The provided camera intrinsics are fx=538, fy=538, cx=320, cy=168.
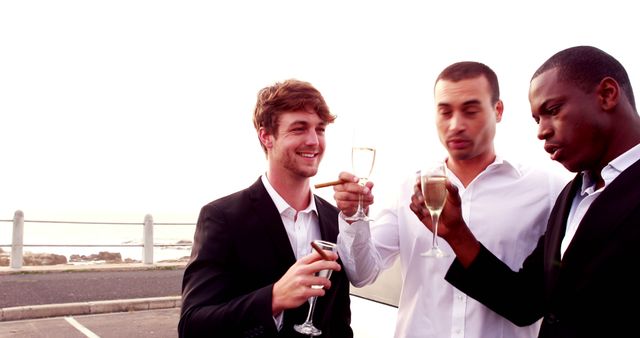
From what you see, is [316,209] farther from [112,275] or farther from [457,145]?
[112,275]

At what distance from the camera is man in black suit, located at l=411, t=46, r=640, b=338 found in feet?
4.96

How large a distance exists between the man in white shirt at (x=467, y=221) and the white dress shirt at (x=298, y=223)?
0.62 ft

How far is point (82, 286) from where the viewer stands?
9.28 meters

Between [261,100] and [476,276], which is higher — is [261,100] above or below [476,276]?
above

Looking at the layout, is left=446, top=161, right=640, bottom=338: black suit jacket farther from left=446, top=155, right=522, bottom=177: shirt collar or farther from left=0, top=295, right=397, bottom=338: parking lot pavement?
left=0, top=295, right=397, bottom=338: parking lot pavement

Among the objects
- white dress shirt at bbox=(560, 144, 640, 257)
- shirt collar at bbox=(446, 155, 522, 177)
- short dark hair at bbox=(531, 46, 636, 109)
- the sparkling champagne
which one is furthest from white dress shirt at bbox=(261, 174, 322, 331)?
short dark hair at bbox=(531, 46, 636, 109)

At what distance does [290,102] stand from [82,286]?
8367 millimetres

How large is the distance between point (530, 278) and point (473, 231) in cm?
28

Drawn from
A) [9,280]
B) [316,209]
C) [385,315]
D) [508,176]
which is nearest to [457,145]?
[508,176]

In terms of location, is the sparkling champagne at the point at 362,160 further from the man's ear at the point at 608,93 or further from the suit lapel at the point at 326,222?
the man's ear at the point at 608,93

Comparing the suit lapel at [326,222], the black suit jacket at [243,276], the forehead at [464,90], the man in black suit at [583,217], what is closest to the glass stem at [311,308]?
the black suit jacket at [243,276]

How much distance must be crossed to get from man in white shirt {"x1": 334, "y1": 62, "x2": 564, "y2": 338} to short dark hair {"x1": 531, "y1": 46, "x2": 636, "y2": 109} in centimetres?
48

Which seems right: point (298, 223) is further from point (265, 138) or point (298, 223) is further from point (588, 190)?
point (588, 190)

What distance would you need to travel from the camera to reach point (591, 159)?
169 cm
